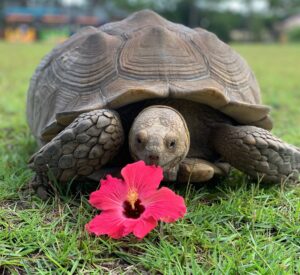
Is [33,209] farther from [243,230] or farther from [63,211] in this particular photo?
[243,230]

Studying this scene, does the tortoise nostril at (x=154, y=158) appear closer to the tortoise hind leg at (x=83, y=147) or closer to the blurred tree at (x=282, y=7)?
the tortoise hind leg at (x=83, y=147)

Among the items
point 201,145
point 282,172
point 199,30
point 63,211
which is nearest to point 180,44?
point 199,30

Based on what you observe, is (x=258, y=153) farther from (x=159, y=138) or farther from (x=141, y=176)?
(x=141, y=176)

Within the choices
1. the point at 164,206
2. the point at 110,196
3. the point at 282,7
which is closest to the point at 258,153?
the point at 164,206

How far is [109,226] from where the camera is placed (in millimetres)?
1727

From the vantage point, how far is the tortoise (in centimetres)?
213

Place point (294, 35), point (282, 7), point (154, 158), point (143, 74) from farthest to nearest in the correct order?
point (282, 7) → point (294, 35) → point (143, 74) → point (154, 158)

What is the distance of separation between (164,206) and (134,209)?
12 cm

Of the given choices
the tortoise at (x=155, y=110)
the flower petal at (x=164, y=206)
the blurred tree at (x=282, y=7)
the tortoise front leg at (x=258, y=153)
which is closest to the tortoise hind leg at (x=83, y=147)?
the tortoise at (x=155, y=110)

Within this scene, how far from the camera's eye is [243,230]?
75.0 inches

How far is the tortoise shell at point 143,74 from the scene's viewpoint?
2.29m

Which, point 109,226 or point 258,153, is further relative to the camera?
point 258,153

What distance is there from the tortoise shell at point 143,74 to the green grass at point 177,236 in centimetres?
41

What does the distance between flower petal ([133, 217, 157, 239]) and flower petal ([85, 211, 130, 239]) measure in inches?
1.6
